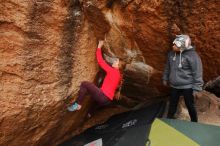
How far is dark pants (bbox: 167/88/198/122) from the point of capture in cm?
598

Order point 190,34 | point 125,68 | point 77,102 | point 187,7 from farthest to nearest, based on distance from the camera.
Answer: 1. point 125,68
2. point 77,102
3. point 190,34
4. point 187,7

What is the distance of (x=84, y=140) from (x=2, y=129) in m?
1.53

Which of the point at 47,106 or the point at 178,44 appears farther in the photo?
the point at 47,106

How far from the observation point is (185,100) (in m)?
6.08

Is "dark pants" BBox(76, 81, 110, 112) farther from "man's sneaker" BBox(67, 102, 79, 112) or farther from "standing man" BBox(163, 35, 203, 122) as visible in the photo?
"standing man" BBox(163, 35, 203, 122)

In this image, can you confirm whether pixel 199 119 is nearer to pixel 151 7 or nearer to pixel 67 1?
pixel 151 7

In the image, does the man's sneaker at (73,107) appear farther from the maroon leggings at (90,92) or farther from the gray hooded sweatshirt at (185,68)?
the gray hooded sweatshirt at (185,68)

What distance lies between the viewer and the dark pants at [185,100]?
5.98 metres

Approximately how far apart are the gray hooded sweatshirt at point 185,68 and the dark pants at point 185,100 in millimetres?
120

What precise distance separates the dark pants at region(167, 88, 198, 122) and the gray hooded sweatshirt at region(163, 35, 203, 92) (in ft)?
0.39

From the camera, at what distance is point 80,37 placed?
598cm

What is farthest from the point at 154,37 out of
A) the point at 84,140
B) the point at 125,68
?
the point at 84,140

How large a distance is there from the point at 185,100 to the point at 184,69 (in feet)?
1.65

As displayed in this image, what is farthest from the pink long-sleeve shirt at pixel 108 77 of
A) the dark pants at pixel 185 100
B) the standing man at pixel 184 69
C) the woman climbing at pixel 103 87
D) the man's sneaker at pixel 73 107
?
the dark pants at pixel 185 100
